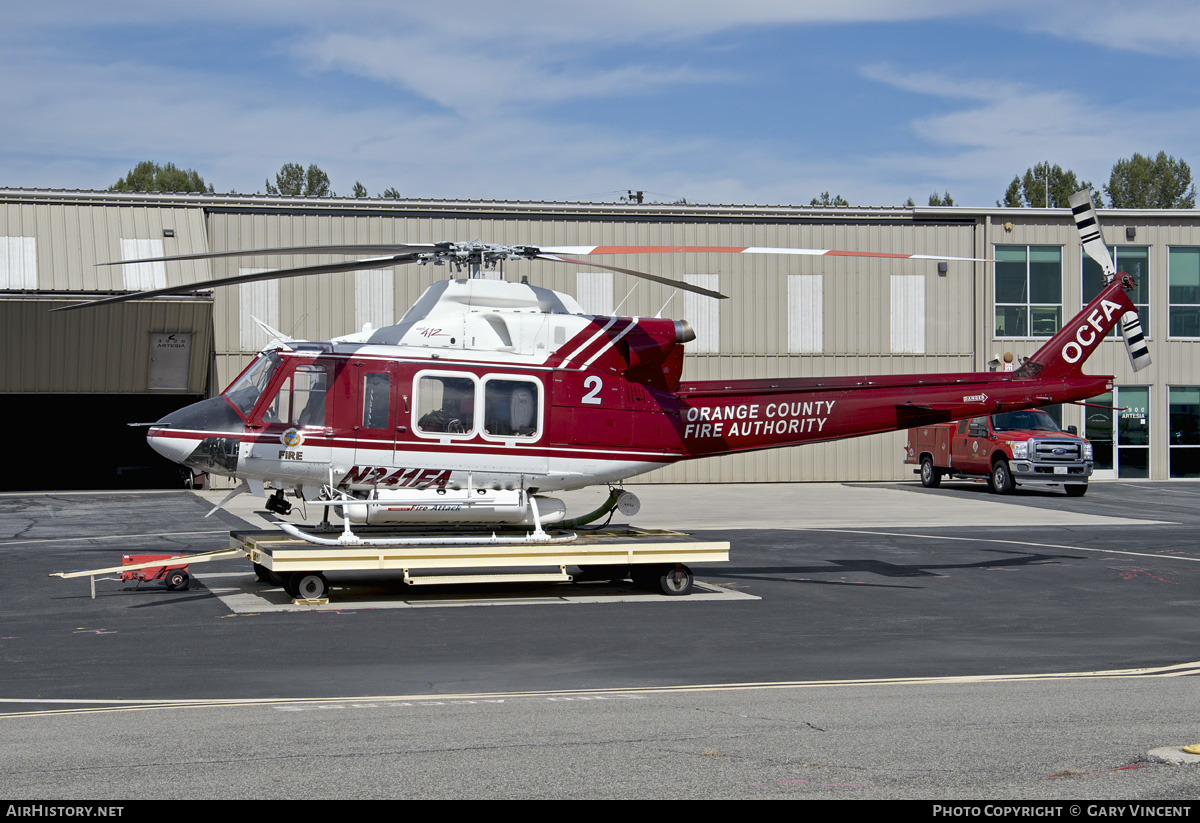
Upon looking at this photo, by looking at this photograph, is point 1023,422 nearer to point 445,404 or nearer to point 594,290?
point 594,290

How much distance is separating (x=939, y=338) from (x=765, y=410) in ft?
78.3

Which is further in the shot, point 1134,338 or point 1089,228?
point 1134,338

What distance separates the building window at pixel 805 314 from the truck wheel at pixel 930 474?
4823mm

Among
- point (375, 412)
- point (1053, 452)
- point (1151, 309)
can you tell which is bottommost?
point (1053, 452)

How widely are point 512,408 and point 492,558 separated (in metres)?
1.94

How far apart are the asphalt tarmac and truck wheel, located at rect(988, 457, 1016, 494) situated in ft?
41.7

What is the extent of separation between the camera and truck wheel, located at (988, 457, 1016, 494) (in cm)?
3094

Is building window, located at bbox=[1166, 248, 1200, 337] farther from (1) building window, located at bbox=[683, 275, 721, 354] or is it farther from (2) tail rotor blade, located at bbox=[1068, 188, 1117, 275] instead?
(2) tail rotor blade, located at bbox=[1068, 188, 1117, 275]

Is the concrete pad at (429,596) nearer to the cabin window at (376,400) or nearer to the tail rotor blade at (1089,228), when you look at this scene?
the cabin window at (376,400)

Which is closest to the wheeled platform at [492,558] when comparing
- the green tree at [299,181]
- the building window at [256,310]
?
the building window at [256,310]

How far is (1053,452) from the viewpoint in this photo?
100.0 ft

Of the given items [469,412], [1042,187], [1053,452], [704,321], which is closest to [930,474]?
[1053,452]

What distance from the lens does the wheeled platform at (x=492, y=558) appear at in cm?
1255
